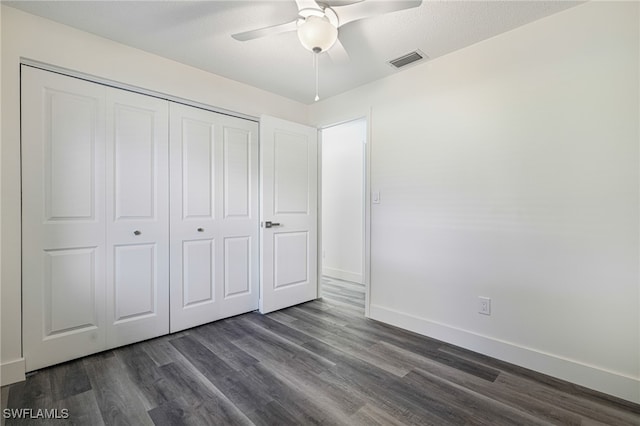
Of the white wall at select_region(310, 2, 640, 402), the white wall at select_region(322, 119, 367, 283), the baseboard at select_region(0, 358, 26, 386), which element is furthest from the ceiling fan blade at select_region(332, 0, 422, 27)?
the baseboard at select_region(0, 358, 26, 386)

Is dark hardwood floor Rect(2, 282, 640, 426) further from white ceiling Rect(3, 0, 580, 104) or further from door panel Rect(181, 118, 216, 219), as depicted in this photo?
white ceiling Rect(3, 0, 580, 104)

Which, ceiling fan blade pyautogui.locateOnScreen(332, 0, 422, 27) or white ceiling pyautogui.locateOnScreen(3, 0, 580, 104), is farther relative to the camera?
white ceiling pyautogui.locateOnScreen(3, 0, 580, 104)

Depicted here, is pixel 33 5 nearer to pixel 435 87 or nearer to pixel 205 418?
pixel 205 418

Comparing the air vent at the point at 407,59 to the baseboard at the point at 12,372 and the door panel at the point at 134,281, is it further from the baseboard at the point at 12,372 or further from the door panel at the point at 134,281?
the baseboard at the point at 12,372

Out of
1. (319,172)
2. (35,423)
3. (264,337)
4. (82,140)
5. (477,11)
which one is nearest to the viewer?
(35,423)

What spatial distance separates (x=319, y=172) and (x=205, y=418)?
2.66 metres

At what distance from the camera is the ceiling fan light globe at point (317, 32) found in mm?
1526

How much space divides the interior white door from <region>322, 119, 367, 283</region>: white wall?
106cm

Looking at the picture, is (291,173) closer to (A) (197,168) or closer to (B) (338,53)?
(A) (197,168)

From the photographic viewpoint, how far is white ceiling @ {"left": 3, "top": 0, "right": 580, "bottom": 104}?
6.00 feet

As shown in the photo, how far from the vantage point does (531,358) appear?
1985mm

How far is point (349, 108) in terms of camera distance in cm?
312

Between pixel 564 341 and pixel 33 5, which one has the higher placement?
pixel 33 5

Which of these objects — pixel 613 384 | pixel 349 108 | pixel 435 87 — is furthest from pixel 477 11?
pixel 613 384
